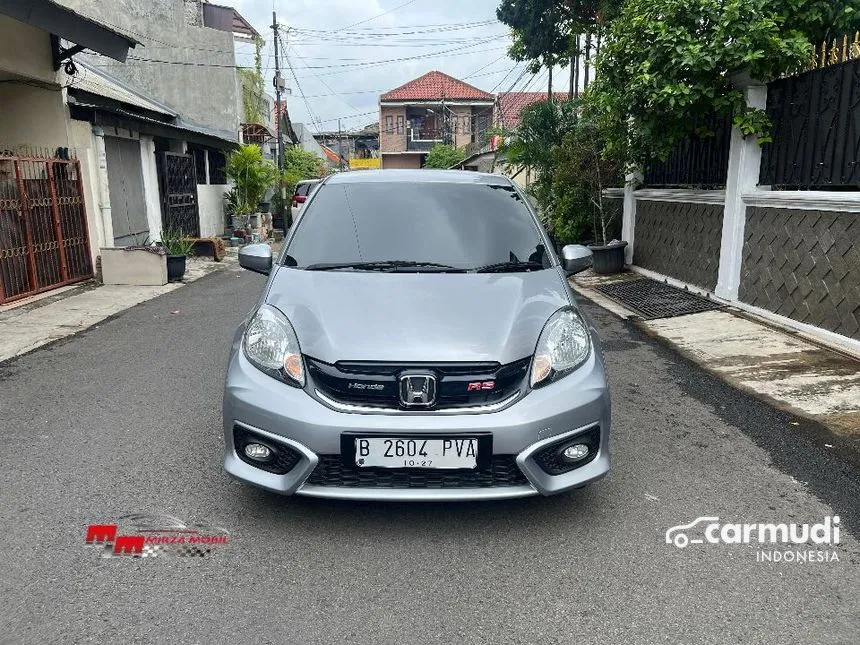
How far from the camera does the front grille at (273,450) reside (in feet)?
9.10

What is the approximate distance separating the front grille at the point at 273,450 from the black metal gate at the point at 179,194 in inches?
497

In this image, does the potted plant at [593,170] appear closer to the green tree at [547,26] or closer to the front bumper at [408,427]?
the green tree at [547,26]

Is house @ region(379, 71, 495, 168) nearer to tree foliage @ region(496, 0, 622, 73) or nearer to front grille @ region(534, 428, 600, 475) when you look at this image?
tree foliage @ region(496, 0, 622, 73)

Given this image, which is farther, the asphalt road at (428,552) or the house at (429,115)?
the house at (429,115)

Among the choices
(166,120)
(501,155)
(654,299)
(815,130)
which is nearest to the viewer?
(815,130)

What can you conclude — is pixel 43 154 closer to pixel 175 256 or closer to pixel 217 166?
pixel 175 256

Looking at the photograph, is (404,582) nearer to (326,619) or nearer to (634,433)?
(326,619)

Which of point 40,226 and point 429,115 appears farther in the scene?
point 429,115

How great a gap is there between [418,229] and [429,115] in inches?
1956

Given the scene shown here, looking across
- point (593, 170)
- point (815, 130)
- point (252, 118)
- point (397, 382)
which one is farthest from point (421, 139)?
point (397, 382)

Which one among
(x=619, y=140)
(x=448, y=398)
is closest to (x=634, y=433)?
(x=448, y=398)

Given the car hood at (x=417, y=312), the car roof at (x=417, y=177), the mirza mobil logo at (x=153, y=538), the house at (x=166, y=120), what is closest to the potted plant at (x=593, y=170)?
the car roof at (x=417, y=177)

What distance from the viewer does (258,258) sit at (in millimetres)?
3936

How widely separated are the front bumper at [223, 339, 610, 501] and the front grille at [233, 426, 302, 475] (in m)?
0.02
